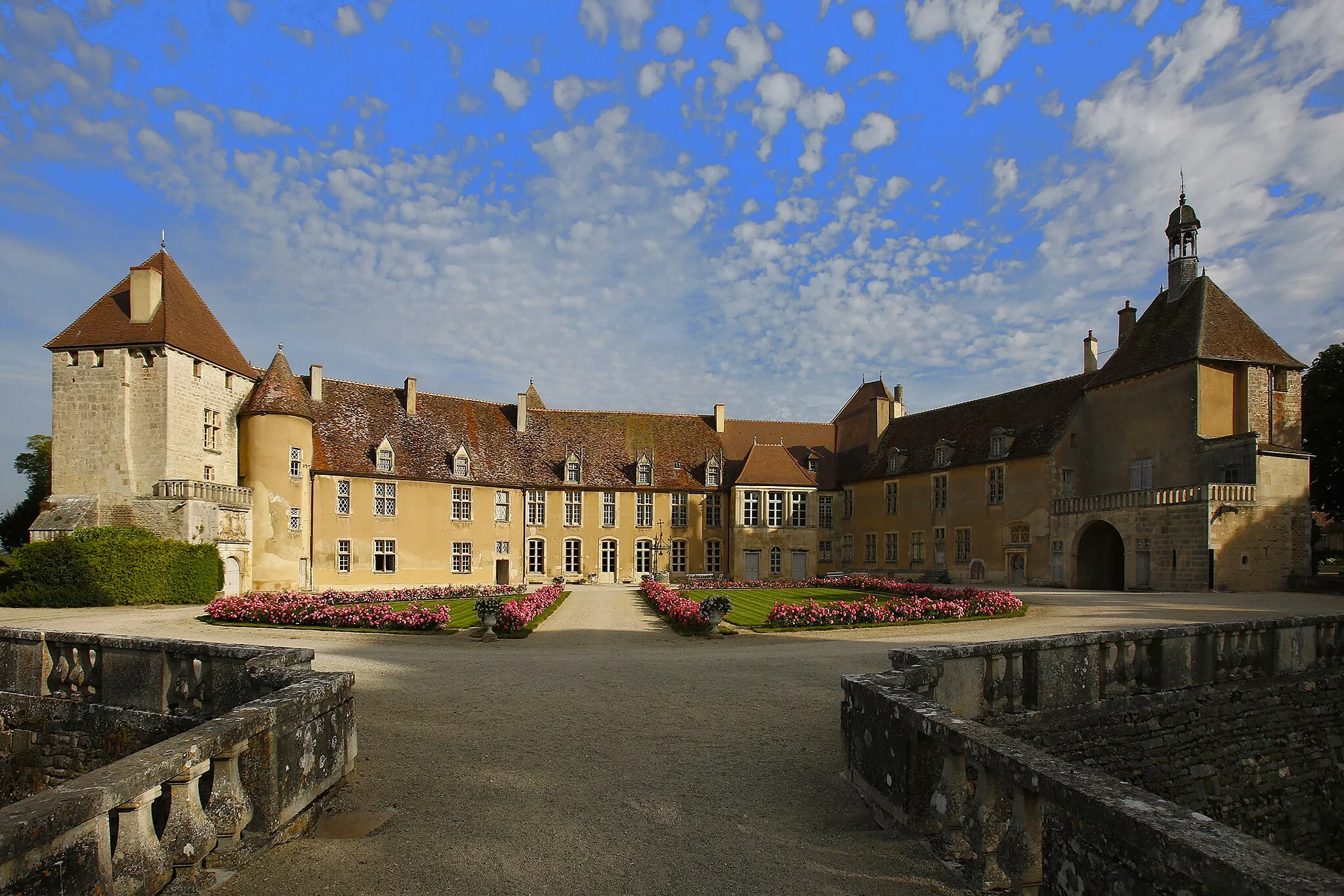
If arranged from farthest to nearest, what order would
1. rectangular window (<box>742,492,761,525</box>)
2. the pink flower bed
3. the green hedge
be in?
rectangular window (<box>742,492,761,525</box>), the green hedge, the pink flower bed

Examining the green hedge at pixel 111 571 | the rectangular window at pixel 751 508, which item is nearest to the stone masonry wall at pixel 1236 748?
the green hedge at pixel 111 571

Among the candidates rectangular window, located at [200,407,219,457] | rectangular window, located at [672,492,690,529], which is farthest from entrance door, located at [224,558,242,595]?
rectangular window, located at [672,492,690,529]

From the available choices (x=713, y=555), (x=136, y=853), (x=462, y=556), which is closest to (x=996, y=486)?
(x=713, y=555)

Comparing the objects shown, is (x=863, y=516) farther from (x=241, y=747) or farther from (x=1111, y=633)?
(x=241, y=747)

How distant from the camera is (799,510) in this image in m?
37.2

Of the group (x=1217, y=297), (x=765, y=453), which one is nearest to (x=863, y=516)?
(x=765, y=453)

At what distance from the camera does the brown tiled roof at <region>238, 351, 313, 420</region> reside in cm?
2883

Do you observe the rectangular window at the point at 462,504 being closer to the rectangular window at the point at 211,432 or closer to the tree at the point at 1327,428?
the rectangular window at the point at 211,432

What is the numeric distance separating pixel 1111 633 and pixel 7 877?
9.03 metres

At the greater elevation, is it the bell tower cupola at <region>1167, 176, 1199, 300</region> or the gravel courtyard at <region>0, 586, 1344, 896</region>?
the bell tower cupola at <region>1167, 176, 1199, 300</region>

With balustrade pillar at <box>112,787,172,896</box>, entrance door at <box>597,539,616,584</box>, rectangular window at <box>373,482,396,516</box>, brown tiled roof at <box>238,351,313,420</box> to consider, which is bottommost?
entrance door at <box>597,539,616,584</box>

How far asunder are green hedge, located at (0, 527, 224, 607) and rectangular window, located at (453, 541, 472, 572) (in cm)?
947

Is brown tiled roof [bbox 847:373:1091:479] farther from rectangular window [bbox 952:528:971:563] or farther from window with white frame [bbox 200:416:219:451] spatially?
window with white frame [bbox 200:416:219:451]

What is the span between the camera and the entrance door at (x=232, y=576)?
2669 centimetres
